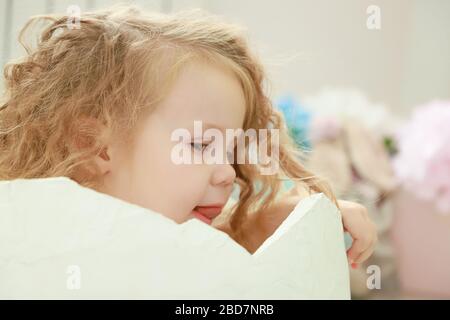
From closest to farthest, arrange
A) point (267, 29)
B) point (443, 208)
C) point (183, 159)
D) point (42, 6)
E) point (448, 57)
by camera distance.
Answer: point (183, 159)
point (42, 6)
point (443, 208)
point (267, 29)
point (448, 57)

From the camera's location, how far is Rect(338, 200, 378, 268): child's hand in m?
0.80

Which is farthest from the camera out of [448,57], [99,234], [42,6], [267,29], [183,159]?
[448,57]

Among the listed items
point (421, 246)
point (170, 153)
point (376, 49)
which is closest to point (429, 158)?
point (421, 246)

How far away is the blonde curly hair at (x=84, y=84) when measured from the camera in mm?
830

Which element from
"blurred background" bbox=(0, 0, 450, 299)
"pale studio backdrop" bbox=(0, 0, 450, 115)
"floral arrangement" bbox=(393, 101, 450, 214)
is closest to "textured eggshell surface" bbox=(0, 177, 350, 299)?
"blurred background" bbox=(0, 0, 450, 299)

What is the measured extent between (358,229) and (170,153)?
0.27 meters

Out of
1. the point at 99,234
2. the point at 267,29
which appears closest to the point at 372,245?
the point at 99,234

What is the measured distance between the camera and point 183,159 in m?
0.81

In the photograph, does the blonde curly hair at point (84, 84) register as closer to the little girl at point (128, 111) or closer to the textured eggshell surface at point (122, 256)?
the little girl at point (128, 111)

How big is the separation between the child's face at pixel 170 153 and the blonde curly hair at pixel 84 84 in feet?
0.06

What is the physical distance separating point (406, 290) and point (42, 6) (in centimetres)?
142

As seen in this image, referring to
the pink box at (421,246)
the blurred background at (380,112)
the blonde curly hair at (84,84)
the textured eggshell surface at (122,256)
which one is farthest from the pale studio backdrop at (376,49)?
the textured eggshell surface at (122,256)

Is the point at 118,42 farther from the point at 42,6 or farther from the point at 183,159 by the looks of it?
the point at 42,6

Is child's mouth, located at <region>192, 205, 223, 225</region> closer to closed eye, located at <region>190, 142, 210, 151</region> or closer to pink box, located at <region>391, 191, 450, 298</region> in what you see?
closed eye, located at <region>190, 142, 210, 151</region>
